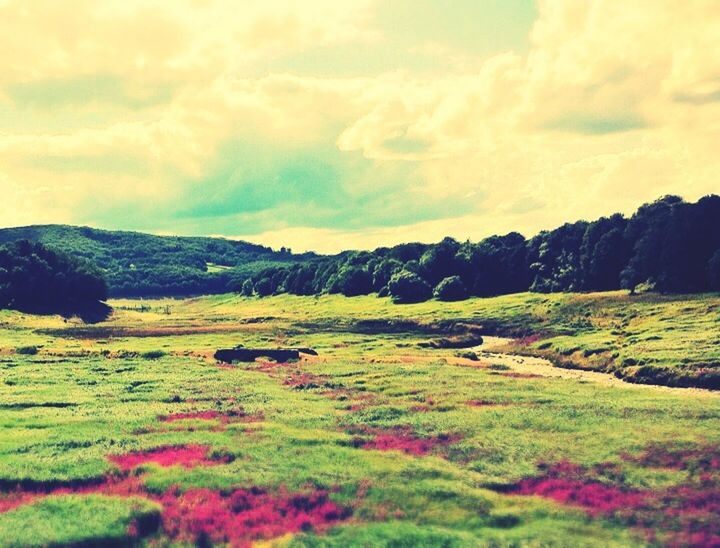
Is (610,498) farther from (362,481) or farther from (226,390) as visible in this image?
(226,390)

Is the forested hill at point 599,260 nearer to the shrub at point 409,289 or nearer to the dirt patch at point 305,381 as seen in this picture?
the shrub at point 409,289

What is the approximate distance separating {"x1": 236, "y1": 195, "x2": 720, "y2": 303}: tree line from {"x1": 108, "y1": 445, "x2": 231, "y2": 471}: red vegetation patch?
106 metres

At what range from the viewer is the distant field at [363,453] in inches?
966

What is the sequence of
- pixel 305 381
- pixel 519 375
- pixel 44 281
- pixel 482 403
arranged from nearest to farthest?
pixel 482 403 < pixel 305 381 < pixel 519 375 < pixel 44 281

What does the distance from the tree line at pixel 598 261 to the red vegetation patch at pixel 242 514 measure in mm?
108244

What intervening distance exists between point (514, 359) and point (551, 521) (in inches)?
2606

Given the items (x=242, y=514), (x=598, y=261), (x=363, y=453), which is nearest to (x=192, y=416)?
(x=363, y=453)

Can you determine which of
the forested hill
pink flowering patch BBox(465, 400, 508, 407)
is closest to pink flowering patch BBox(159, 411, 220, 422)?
pink flowering patch BBox(465, 400, 508, 407)

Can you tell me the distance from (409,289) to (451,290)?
13.2m

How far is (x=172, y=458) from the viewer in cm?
3391

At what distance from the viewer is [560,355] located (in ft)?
283

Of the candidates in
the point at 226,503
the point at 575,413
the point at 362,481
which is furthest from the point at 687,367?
the point at 226,503

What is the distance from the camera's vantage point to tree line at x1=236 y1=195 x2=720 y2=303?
123 meters

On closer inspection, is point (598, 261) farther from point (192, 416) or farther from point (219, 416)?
point (192, 416)
